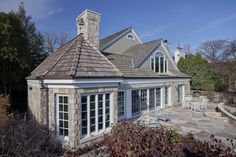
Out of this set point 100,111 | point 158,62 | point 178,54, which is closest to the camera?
point 100,111

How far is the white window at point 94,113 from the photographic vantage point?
11031mm

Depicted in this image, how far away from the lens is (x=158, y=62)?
22.7 m

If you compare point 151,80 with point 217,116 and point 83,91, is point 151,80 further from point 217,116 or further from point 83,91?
point 83,91

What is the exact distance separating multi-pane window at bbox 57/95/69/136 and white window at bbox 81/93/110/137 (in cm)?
85

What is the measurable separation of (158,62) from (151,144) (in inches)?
681

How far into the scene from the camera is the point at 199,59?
34.7 meters

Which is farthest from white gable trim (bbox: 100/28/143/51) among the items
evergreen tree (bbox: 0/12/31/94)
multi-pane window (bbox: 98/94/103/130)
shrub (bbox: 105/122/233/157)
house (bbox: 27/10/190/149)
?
shrub (bbox: 105/122/233/157)

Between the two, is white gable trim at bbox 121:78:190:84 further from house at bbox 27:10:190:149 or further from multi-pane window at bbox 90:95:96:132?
multi-pane window at bbox 90:95:96:132

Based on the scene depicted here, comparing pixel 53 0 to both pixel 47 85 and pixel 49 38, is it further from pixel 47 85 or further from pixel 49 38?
pixel 49 38

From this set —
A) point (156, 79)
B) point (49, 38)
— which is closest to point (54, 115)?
point (156, 79)

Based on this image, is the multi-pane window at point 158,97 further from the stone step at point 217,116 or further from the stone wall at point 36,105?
the stone wall at point 36,105

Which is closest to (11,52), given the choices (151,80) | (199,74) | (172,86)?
(151,80)

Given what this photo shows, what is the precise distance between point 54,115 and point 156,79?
12.2m

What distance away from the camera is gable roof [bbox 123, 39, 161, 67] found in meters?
20.5
